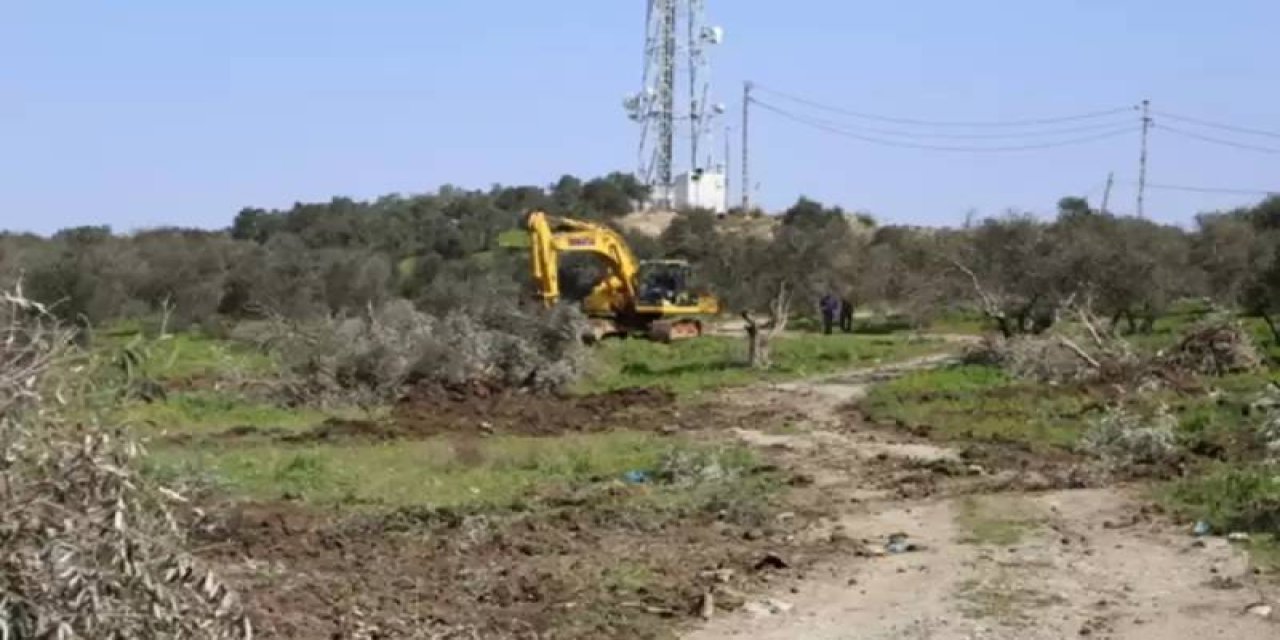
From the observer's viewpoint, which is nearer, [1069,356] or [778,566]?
[778,566]

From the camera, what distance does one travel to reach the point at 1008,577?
12.7 meters

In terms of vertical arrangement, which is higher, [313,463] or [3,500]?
[3,500]

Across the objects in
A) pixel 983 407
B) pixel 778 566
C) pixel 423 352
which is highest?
pixel 423 352

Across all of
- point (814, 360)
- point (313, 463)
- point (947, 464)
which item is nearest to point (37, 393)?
point (313, 463)

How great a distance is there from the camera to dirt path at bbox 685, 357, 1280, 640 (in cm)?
1094

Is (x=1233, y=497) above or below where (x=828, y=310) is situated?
below

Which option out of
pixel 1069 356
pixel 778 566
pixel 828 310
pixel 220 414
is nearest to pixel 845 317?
pixel 828 310

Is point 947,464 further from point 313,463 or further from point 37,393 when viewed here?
point 37,393

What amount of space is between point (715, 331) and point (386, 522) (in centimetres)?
3459

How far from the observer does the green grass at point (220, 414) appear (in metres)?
25.0

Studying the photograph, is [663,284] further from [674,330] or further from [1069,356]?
Answer: [1069,356]

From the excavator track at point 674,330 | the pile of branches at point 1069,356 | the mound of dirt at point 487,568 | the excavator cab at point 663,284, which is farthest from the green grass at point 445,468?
the excavator cab at point 663,284

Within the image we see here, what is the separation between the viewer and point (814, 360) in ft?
126

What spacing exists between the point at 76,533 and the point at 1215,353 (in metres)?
25.3
